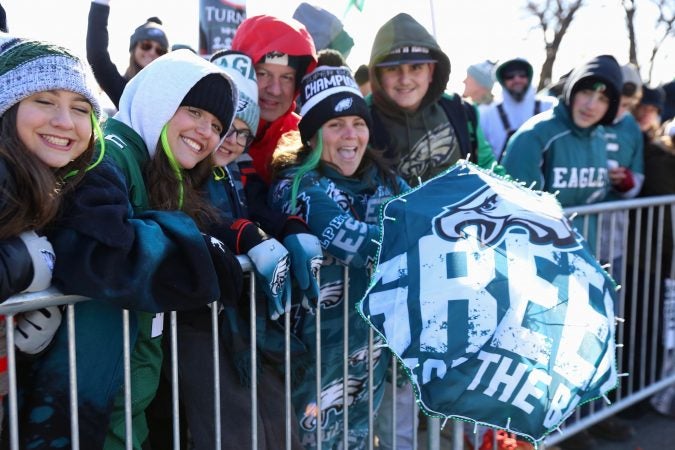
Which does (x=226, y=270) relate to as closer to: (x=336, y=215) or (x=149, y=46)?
(x=336, y=215)

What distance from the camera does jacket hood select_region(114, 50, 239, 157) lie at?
2.59 metres

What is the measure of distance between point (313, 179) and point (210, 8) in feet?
6.95

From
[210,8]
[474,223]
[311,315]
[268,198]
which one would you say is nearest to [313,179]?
[268,198]

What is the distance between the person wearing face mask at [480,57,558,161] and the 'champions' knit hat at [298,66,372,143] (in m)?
2.94

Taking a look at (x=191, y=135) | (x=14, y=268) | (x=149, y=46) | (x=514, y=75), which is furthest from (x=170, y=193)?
(x=514, y=75)

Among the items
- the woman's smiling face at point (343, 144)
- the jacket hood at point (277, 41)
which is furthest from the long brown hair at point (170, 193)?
the jacket hood at point (277, 41)

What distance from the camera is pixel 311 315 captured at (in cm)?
302

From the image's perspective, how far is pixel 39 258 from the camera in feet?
6.40

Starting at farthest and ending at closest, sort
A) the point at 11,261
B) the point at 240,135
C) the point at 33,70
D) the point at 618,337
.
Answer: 1. the point at 618,337
2. the point at 240,135
3. the point at 33,70
4. the point at 11,261

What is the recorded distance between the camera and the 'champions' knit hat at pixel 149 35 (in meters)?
4.99

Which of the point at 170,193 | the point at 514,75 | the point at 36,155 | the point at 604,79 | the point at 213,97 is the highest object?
the point at 514,75

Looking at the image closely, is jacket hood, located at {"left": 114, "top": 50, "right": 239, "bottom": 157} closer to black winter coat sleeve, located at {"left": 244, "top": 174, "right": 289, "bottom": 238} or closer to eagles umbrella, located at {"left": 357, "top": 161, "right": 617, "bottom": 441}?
black winter coat sleeve, located at {"left": 244, "top": 174, "right": 289, "bottom": 238}

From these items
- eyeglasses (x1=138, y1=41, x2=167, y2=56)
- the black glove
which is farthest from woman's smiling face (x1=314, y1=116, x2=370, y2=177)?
eyeglasses (x1=138, y1=41, x2=167, y2=56)

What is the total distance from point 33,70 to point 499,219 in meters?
1.65
